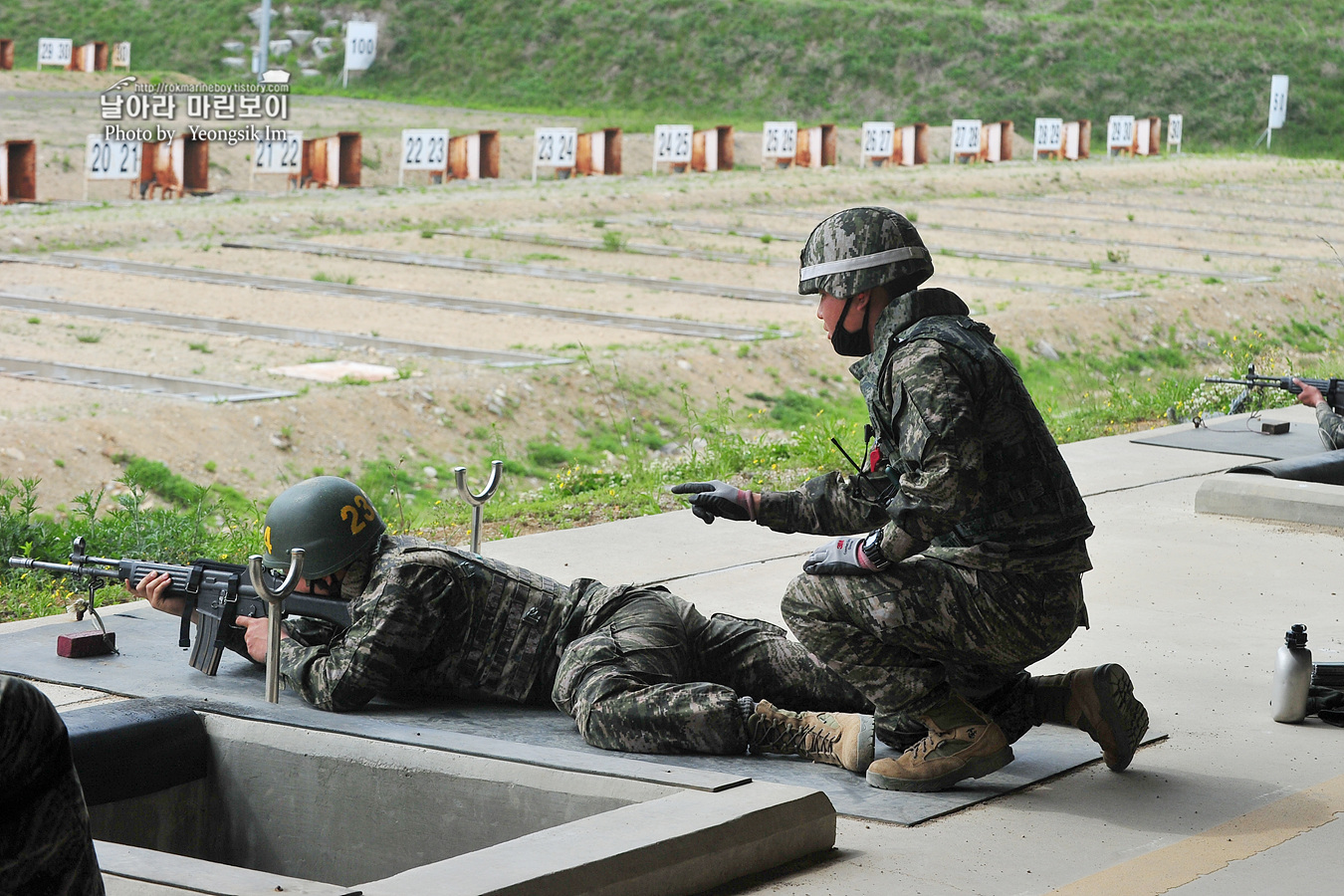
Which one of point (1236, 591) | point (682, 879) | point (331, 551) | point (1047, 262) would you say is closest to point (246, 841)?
point (331, 551)

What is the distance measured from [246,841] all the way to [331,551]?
0.86 meters

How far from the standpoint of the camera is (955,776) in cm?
480

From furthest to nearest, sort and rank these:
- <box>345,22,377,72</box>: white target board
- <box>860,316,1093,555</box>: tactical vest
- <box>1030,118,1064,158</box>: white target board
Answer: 1. <box>345,22,377,72</box>: white target board
2. <box>1030,118,1064,158</box>: white target board
3. <box>860,316,1093,555</box>: tactical vest

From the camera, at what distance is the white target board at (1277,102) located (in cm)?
5384

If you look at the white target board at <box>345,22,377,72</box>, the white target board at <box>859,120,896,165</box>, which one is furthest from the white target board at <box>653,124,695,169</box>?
the white target board at <box>345,22,377,72</box>

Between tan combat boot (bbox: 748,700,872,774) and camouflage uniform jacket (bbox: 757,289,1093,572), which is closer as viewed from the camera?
camouflage uniform jacket (bbox: 757,289,1093,572)

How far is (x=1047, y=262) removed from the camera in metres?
23.0

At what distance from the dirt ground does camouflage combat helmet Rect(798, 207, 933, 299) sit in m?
6.36

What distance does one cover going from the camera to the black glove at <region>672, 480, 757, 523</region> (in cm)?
491

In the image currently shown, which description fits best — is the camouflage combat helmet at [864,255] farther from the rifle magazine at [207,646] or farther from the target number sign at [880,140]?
the target number sign at [880,140]

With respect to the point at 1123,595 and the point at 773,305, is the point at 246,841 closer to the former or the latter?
the point at 1123,595

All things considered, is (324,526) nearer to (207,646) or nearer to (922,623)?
(207,646)

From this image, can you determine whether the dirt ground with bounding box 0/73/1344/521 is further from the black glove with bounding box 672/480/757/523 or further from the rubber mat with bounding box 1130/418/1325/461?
the black glove with bounding box 672/480/757/523

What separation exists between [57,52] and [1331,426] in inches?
1860
